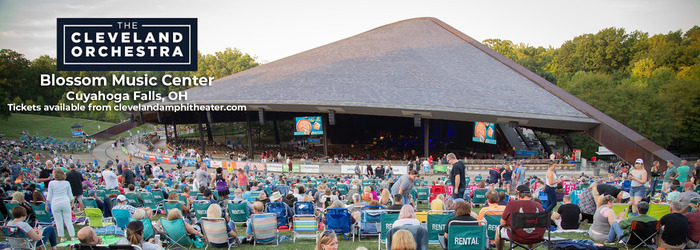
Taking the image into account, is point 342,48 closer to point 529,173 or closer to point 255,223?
point 529,173

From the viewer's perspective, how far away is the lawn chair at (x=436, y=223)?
27.4ft

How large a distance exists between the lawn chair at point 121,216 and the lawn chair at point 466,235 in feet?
22.8

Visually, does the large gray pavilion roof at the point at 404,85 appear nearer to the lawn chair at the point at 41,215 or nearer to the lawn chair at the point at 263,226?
the lawn chair at the point at 263,226

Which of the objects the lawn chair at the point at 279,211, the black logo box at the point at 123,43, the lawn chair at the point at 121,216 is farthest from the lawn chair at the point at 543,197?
the black logo box at the point at 123,43

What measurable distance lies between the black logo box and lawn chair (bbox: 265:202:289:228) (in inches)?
729

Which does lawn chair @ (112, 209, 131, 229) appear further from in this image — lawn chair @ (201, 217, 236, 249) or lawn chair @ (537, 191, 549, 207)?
lawn chair @ (537, 191, 549, 207)

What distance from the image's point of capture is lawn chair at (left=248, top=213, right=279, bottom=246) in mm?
9227

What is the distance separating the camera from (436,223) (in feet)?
27.8

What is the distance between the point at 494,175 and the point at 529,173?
1273cm

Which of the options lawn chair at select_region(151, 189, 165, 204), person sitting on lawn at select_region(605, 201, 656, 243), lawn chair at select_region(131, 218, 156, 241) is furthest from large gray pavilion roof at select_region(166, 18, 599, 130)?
lawn chair at select_region(131, 218, 156, 241)

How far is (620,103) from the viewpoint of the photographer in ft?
150

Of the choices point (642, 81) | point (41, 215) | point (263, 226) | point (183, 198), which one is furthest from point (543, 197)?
point (642, 81)

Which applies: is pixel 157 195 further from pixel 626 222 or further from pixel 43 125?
pixel 43 125

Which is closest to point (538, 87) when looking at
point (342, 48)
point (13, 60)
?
point (342, 48)
